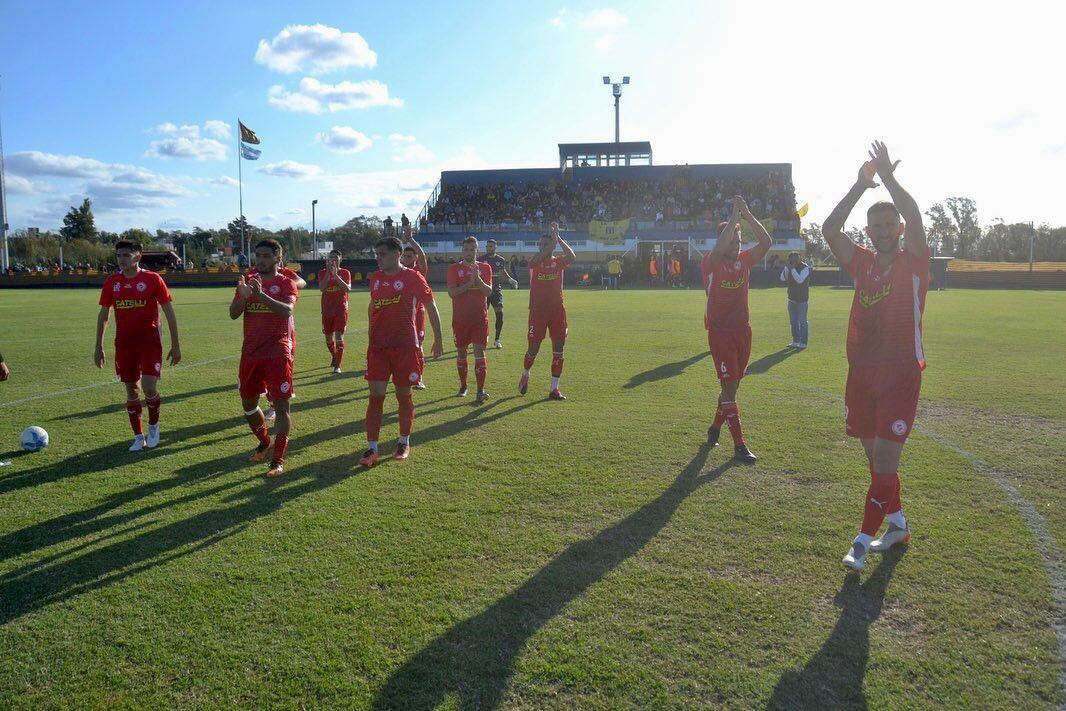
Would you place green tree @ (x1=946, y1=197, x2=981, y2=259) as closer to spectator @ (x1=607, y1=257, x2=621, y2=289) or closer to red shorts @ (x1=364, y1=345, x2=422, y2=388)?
spectator @ (x1=607, y1=257, x2=621, y2=289)

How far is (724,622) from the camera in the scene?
352 cm

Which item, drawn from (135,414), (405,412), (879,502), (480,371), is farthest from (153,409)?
(879,502)

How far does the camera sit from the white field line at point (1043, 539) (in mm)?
3377

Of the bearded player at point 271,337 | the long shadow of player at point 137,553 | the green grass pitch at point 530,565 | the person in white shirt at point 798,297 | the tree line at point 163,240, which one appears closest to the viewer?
the green grass pitch at point 530,565

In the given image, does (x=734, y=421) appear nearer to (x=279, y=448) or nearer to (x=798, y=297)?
(x=279, y=448)

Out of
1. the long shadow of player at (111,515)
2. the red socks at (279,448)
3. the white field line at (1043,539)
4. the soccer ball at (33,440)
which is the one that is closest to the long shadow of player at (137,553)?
the long shadow of player at (111,515)

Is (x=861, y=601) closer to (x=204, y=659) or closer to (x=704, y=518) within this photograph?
(x=704, y=518)

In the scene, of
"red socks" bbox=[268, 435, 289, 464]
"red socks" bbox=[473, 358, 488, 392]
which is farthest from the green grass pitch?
"red socks" bbox=[473, 358, 488, 392]

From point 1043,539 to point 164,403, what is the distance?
30.9 feet

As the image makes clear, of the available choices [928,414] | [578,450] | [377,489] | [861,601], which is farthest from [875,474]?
[928,414]

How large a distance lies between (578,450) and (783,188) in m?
49.9

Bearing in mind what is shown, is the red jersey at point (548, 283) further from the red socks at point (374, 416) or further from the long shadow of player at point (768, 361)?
the long shadow of player at point (768, 361)

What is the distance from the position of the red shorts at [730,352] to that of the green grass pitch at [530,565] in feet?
2.50

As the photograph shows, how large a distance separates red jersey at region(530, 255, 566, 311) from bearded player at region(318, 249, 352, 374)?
3.00 m
